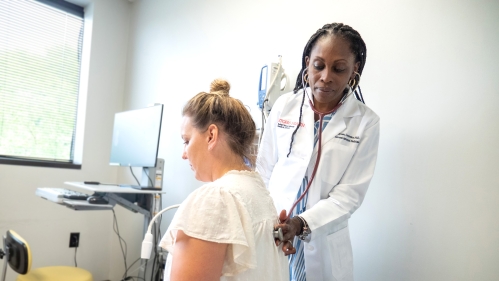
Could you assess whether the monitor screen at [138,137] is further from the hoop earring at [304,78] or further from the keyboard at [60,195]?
the hoop earring at [304,78]

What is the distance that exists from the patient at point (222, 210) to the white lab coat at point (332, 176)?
30 cm

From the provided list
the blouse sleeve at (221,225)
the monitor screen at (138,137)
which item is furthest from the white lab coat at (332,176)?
the monitor screen at (138,137)

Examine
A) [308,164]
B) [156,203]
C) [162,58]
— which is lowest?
[156,203]

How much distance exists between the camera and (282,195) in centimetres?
136

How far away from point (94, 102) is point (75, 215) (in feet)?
3.00

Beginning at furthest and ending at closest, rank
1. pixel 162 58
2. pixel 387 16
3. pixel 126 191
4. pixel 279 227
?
1. pixel 162 58
2. pixel 126 191
3. pixel 387 16
4. pixel 279 227

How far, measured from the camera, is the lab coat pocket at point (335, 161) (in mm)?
1302

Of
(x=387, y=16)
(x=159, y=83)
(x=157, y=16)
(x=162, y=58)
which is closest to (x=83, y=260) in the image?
(x=159, y=83)

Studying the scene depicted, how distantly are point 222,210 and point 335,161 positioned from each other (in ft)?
2.09

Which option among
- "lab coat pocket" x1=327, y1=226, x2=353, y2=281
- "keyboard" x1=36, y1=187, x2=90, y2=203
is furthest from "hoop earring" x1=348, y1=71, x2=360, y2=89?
"keyboard" x1=36, y1=187, x2=90, y2=203

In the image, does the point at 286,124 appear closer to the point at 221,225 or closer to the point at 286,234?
the point at 286,234

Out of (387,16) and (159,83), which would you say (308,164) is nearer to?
(387,16)

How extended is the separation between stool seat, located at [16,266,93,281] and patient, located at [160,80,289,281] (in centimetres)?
148

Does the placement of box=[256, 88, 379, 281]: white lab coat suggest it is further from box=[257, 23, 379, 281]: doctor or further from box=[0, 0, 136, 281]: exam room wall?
box=[0, 0, 136, 281]: exam room wall
